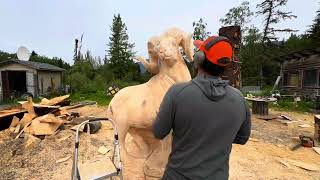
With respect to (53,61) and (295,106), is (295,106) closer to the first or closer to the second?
(295,106)

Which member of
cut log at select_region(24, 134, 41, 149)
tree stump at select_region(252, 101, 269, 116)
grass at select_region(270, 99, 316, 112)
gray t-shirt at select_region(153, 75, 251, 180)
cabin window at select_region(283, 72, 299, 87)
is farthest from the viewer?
cabin window at select_region(283, 72, 299, 87)

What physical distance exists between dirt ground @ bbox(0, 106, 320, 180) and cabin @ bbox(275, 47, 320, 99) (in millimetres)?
9003

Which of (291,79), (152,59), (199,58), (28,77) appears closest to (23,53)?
(28,77)

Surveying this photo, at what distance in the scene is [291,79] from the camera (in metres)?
17.5

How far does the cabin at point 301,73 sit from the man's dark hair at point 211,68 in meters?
14.0

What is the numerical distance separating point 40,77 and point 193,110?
16.9 metres

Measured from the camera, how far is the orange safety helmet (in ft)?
5.16

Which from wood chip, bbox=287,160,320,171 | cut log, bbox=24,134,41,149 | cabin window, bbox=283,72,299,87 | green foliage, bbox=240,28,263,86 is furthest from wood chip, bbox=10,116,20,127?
green foliage, bbox=240,28,263,86

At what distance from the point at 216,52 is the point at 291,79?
58.2 ft

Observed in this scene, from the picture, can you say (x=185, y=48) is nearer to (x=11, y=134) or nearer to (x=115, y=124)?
(x=115, y=124)

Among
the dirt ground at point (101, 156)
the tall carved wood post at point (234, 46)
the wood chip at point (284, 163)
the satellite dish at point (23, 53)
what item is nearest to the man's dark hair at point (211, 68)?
the dirt ground at point (101, 156)

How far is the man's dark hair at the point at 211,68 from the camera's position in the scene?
1592 millimetres

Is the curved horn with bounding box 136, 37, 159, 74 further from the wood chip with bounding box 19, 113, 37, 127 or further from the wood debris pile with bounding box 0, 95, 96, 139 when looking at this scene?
the wood chip with bounding box 19, 113, 37, 127

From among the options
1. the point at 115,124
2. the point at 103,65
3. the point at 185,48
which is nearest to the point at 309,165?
the point at 185,48
